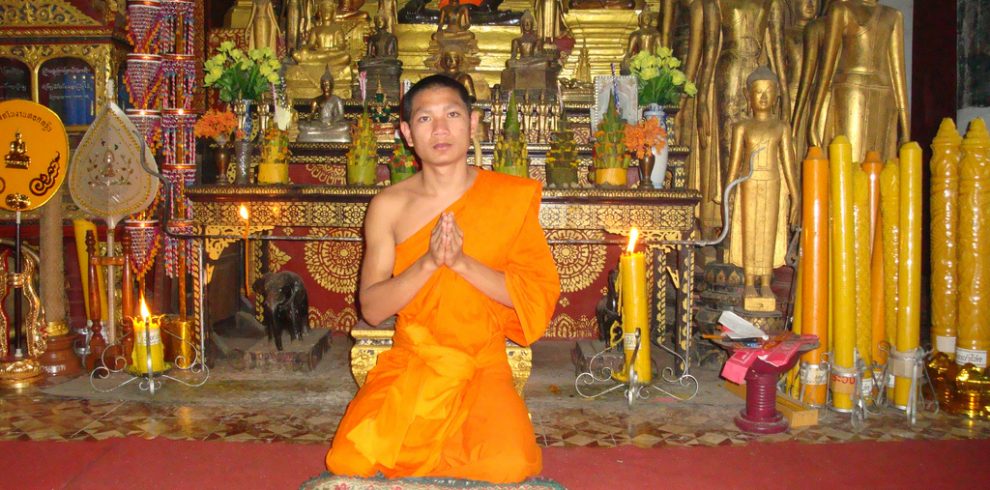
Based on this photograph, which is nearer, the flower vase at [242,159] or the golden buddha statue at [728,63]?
the flower vase at [242,159]

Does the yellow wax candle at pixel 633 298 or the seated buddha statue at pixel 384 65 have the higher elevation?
the seated buddha statue at pixel 384 65

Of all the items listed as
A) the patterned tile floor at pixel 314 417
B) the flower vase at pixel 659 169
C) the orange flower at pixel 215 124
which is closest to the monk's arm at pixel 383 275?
the patterned tile floor at pixel 314 417

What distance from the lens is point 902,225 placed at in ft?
12.4

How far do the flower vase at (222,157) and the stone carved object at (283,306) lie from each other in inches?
27.2

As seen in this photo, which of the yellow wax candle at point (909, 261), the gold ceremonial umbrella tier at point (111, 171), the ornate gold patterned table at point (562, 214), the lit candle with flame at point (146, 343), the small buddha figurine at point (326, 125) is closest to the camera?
the yellow wax candle at point (909, 261)

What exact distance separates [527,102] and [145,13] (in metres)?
2.64

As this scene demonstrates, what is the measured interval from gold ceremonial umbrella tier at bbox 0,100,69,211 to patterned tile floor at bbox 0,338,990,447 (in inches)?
49.1

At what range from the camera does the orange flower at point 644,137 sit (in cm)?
454

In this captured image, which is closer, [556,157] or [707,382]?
[707,382]

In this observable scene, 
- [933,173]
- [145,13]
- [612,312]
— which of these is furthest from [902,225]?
[145,13]

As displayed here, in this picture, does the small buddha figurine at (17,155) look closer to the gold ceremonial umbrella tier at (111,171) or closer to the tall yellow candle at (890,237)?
the gold ceremonial umbrella tier at (111,171)

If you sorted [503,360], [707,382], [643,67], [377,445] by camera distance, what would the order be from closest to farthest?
[377,445], [503,360], [707,382], [643,67]

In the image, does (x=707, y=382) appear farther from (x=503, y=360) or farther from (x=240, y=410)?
(x=240, y=410)

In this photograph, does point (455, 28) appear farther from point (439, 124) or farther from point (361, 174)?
point (439, 124)
